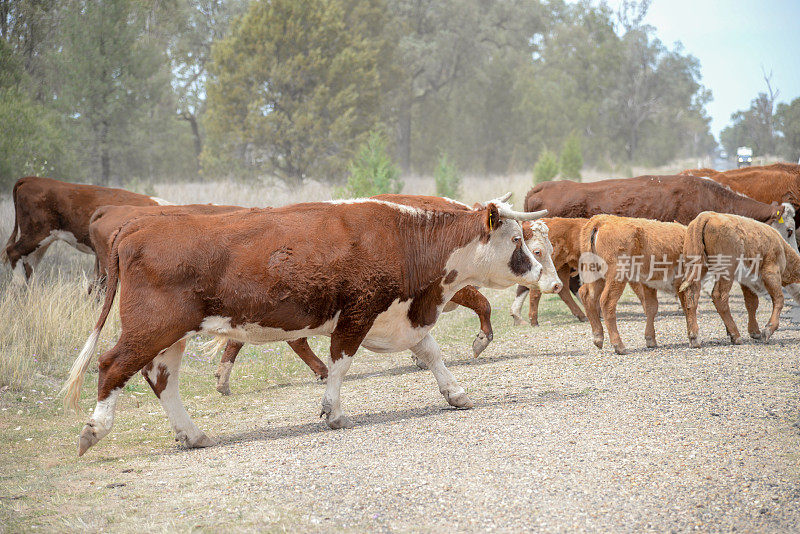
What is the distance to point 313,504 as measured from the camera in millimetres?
5043

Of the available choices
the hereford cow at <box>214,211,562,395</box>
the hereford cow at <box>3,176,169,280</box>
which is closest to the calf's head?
the hereford cow at <box>214,211,562,395</box>

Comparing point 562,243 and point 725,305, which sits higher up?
point 562,243

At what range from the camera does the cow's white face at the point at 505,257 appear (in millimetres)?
7566

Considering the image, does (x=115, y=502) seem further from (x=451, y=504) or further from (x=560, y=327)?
(x=560, y=327)

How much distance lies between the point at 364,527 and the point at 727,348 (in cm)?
622

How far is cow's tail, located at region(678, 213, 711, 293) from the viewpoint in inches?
389

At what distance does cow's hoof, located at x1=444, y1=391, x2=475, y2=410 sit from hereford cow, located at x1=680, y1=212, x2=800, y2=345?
12.2 ft

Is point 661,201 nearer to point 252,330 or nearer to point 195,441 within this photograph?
point 252,330

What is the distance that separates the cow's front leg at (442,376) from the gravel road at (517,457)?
18 centimetres

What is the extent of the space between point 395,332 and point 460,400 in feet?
2.77

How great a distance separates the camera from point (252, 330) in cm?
667

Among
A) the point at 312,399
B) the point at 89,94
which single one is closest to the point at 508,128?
the point at 89,94

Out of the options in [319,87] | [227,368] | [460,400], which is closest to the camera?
[460,400]

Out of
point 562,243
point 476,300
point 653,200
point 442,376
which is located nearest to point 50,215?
point 476,300
